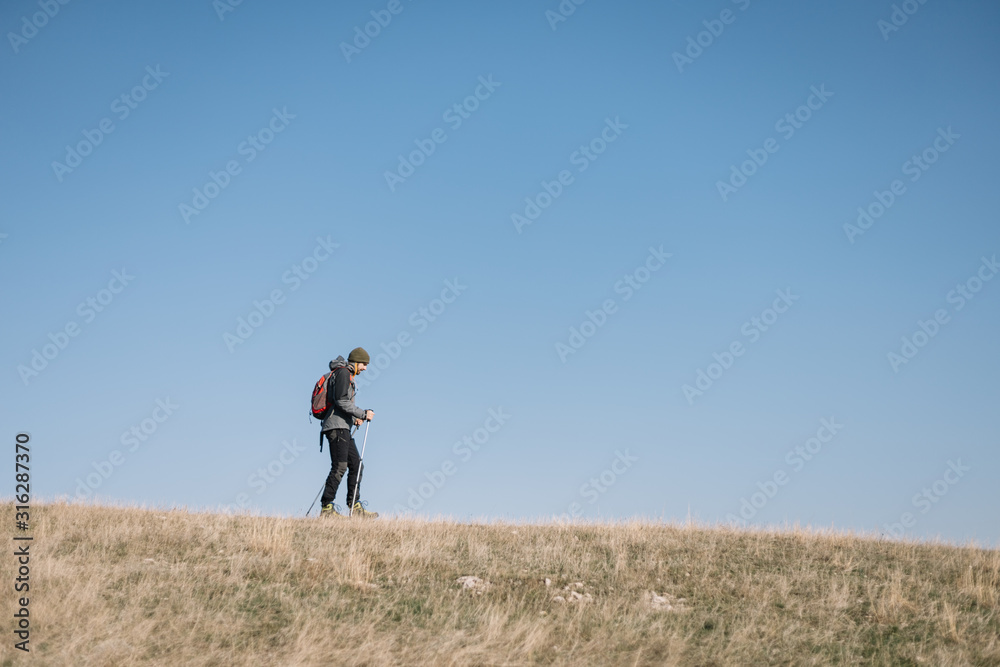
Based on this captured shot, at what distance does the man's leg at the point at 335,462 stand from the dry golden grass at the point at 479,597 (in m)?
1.26

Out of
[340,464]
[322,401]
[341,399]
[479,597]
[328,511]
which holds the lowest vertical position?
[479,597]

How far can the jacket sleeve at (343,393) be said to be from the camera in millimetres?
14742

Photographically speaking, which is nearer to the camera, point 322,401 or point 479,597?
point 479,597

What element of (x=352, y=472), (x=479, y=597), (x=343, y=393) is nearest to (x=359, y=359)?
(x=343, y=393)

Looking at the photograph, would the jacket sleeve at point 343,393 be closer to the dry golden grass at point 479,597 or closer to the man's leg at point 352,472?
the man's leg at point 352,472

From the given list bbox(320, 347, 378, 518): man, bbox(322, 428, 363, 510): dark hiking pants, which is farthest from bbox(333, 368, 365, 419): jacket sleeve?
bbox(322, 428, 363, 510): dark hiking pants

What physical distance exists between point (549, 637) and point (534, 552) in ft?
9.85

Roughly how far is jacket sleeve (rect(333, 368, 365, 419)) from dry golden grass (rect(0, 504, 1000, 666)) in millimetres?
2207

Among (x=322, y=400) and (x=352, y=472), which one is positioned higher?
(x=322, y=400)

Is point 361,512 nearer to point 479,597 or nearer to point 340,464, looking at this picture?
point 340,464

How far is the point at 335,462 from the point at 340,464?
0.32 feet

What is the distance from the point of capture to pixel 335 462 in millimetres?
14766

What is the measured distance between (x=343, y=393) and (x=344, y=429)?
69 centimetres

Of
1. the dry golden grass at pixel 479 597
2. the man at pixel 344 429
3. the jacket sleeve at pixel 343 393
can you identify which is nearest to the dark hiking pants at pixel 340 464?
the man at pixel 344 429
